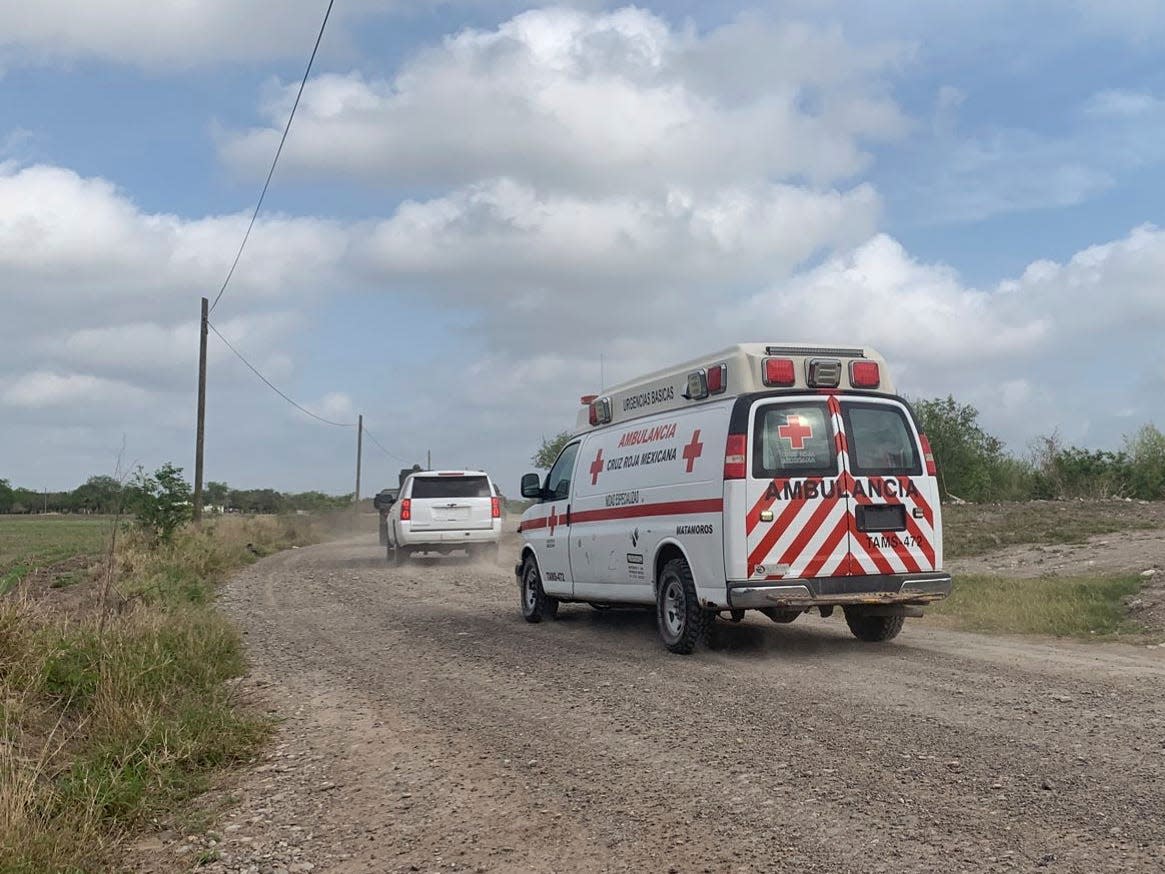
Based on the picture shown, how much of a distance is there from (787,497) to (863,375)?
148cm

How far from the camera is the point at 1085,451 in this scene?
41.3 m

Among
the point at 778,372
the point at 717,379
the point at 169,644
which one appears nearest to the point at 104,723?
the point at 169,644

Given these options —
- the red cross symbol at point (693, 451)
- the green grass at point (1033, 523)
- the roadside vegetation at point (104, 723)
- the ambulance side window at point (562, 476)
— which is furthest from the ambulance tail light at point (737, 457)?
the green grass at point (1033, 523)

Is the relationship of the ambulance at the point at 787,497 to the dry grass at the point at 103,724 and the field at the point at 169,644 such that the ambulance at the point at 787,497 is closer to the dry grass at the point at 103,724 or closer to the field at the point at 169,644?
the field at the point at 169,644

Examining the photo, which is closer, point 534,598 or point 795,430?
point 795,430

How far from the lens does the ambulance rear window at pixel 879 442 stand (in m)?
9.72

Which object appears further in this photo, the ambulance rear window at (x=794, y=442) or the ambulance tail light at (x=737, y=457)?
the ambulance rear window at (x=794, y=442)

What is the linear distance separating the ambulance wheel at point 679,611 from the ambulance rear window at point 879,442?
5.90 ft

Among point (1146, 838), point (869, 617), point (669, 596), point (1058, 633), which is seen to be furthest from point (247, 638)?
point (1146, 838)

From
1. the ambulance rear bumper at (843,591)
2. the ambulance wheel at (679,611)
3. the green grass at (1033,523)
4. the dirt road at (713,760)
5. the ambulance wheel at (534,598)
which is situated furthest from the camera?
the green grass at (1033,523)

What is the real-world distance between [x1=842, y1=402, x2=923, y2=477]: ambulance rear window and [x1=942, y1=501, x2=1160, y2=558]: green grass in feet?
39.8

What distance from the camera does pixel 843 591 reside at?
9484mm

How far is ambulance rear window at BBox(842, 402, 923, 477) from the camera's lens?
31.9 feet

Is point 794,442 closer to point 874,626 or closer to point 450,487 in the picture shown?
point 874,626
